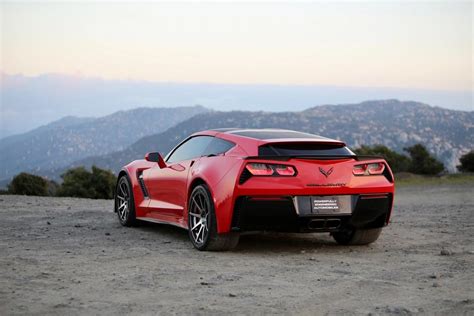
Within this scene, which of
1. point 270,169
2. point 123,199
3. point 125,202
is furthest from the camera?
point 123,199

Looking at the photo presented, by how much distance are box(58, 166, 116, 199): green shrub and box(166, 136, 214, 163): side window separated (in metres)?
41.8

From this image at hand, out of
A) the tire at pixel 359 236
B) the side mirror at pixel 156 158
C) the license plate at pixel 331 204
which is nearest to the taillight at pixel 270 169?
the license plate at pixel 331 204

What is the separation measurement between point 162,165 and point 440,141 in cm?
14568

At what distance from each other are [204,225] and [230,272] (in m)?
1.50

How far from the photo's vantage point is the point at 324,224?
7785mm

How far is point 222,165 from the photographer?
26.1 ft

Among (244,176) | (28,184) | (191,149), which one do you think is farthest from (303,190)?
(28,184)

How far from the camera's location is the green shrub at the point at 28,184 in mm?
47203

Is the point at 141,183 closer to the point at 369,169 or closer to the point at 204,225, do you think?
the point at 204,225

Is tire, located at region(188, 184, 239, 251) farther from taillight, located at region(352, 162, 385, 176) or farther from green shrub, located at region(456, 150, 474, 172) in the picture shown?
green shrub, located at region(456, 150, 474, 172)

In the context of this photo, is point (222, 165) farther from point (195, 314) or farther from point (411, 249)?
point (195, 314)

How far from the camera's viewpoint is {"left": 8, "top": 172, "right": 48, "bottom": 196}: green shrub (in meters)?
47.2

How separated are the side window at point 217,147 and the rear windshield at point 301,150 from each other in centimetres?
56

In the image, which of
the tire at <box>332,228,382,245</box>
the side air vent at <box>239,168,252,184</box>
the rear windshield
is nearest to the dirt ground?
the tire at <box>332,228,382,245</box>
